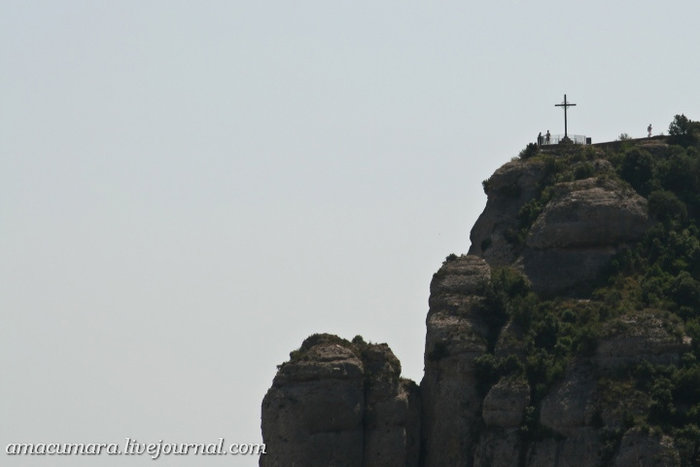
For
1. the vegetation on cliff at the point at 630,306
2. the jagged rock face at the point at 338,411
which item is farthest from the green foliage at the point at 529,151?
the jagged rock face at the point at 338,411

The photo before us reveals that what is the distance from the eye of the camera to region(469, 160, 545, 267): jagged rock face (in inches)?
7244

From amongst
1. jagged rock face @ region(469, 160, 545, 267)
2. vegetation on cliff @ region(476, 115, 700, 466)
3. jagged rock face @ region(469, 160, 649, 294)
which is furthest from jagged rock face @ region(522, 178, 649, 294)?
jagged rock face @ region(469, 160, 545, 267)

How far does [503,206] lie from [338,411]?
22.7m

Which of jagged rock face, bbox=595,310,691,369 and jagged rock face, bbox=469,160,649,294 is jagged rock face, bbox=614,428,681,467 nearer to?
jagged rock face, bbox=595,310,691,369

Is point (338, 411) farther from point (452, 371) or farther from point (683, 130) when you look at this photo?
point (683, 130)

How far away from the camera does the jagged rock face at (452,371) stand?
171 meters

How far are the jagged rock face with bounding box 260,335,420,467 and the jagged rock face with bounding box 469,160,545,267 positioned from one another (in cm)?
1448

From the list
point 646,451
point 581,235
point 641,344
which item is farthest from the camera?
point 581,235

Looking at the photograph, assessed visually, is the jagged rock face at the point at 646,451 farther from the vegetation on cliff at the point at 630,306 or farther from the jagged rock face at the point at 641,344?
the jagged rock face at the point at 641,344

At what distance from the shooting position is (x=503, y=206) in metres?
186

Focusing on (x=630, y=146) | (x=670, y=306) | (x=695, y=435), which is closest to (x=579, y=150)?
(x=630, y=146)

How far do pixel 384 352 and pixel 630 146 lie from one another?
24.3 meters

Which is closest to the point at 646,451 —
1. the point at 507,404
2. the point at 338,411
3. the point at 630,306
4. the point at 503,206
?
the point at 507,404

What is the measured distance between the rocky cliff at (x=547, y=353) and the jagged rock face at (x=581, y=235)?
8 cm
